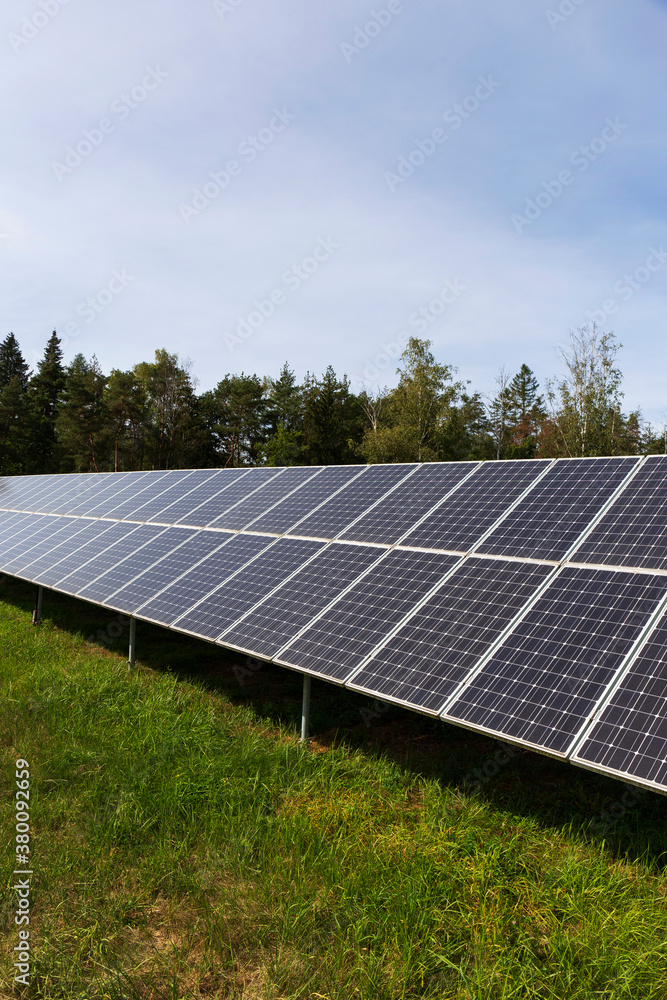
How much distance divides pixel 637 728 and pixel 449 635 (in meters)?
2.37

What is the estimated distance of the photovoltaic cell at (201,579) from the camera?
10.4 m

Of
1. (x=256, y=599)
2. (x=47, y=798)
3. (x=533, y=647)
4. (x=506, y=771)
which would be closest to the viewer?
(x=533, y=647)

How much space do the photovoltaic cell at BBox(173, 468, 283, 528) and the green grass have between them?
529cm

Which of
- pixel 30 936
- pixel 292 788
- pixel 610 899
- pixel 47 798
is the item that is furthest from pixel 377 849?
pixel 47 798

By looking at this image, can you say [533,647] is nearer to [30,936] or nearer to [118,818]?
[118,818]

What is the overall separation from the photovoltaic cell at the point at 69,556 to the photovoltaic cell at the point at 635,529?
1138 cm

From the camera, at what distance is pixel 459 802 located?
6.86 metres

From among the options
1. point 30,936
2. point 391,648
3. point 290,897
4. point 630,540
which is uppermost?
point 630,540

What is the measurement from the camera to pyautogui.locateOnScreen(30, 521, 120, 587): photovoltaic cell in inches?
553

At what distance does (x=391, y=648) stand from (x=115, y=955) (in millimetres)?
3982

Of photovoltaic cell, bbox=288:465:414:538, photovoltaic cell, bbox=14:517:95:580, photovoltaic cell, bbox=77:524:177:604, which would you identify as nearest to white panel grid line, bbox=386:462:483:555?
photovoltaic cell, bbox=288:465:414:538

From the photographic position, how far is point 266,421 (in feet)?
233

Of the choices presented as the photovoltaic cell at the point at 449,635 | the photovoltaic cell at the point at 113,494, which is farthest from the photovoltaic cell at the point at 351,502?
the photovoltaic cell at the point at 113,494

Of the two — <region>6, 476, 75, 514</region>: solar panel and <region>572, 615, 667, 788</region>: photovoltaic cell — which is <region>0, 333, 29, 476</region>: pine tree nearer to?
<region>6, 476, 75, 514</region>: solar panel
